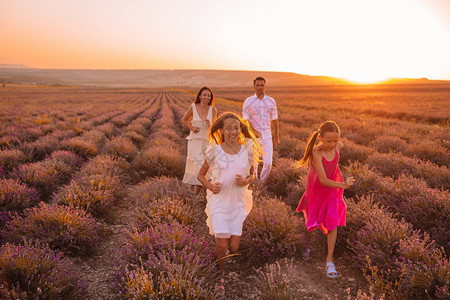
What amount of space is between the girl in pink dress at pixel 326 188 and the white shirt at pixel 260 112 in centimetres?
202

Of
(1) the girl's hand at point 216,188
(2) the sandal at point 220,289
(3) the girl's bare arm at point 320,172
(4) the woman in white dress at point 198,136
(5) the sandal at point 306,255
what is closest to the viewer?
(2) the sandal at point 220,289

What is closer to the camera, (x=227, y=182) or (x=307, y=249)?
(x=227, y=182)

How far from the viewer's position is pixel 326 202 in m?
2.90

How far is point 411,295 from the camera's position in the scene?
7.17ft

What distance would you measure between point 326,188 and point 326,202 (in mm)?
152

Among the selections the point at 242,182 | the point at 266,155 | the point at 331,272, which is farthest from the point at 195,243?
the point at 266,155

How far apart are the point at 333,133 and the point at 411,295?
1518 millimetres

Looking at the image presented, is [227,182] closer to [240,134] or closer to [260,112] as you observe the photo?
[240,134]

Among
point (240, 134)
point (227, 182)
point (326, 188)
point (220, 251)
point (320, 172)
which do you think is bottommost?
point (220, 251)

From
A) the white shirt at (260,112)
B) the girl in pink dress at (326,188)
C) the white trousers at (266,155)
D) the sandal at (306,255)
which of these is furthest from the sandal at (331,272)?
the white shirt at (260,112)

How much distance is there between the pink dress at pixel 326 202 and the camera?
2835 millimetres

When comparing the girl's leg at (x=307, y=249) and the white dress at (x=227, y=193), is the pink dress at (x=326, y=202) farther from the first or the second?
the white dress at (x=227, y=193)

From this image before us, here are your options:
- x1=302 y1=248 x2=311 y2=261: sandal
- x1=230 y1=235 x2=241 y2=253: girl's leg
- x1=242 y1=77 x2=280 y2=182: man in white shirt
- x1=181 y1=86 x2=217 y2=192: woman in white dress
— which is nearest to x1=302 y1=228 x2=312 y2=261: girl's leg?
x1=302 y1=248 x2=311 y2=261: sandal

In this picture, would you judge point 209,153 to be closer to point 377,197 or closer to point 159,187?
point 159,187
